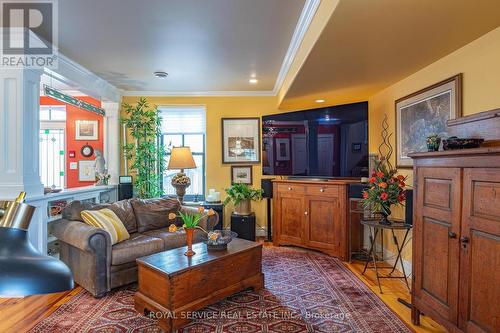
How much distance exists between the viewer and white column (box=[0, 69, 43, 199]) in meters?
2.82

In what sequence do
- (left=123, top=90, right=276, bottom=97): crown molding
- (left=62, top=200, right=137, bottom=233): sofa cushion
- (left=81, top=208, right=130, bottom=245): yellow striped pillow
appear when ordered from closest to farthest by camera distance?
(left=81, top=208, right=130, bottom=245): yellow striped pillow, (left=62, top=200, right=137, bottom=233): sofa cushion, (left=123, top=90, right=276, bottom=97): crown molding

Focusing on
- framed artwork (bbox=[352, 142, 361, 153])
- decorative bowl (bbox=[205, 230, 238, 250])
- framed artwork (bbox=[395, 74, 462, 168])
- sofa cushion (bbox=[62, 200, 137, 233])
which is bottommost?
decorative bowl (bbox=[205, 230, 238, 250])

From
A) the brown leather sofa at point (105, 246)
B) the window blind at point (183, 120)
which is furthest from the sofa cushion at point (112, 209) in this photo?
the window blind at point (183, 120)

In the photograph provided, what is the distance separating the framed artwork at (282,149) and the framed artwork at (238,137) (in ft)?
1.85

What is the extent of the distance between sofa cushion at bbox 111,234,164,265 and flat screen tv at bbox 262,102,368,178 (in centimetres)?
223

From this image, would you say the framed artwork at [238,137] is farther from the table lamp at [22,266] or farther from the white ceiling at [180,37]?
the table lamp at [22,266]

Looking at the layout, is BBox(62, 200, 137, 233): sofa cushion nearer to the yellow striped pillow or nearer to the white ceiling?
the yellow striped pillow

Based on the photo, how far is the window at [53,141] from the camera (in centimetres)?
550

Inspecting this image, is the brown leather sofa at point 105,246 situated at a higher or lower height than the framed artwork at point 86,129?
lower

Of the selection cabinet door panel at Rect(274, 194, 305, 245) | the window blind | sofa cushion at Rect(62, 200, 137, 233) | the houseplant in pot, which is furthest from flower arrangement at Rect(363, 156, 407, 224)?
the window blind

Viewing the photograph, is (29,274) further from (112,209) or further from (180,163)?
(180,163)

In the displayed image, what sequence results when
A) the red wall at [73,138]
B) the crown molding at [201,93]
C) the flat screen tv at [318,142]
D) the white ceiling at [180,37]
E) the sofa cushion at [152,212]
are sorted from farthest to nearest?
the red wall at [73,138] < the crown molding at [201,93] < the flat screen tv at [318,142] < the sofa cushion at [152,212] < the white ceiling at [180,37]

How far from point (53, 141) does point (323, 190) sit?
4.94 meters

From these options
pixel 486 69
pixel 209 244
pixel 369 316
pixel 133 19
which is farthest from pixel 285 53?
pixel 369 316
